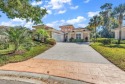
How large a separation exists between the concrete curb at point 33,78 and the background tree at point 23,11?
20.3 ft

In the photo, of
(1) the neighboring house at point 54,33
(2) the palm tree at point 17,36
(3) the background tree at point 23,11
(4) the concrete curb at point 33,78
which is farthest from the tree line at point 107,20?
(4) the concrete curb at point 33,78

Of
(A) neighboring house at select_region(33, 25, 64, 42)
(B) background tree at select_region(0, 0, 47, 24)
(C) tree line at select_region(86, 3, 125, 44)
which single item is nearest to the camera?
(B) background tree at select_region(0, 0, 47, 24)

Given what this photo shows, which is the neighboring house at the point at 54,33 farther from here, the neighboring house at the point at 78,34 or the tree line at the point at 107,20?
the tree line at the point at 107,20

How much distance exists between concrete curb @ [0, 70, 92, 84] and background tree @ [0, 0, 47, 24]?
619 cm

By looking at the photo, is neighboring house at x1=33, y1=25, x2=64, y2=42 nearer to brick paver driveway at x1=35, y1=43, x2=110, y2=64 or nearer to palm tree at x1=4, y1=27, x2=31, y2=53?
brick paver driveway at x1=35, y1=43, x2=110, y2=64

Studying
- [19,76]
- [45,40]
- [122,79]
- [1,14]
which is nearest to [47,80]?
[19,76]

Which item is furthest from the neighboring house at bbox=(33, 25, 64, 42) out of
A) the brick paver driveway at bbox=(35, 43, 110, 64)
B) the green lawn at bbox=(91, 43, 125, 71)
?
the green lawn at bbox=(91, 43, 125, 71)

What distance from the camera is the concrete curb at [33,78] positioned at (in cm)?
840

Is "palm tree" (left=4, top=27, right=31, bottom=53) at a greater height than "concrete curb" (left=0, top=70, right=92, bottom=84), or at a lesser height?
greater

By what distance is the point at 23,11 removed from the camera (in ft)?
48.8

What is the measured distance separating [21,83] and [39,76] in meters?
1.20

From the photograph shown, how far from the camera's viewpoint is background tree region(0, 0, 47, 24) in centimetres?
1433

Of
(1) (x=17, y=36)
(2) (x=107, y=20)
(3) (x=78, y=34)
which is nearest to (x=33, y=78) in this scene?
(1) (x=17, y=36)

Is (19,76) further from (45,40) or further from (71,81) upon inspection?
(45,40)
